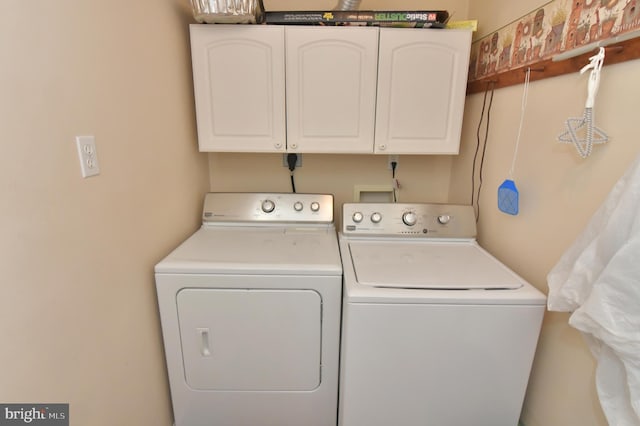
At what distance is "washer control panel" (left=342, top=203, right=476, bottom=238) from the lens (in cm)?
159

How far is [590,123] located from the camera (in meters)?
0.90

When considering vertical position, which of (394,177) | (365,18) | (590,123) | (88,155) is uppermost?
(365,18)

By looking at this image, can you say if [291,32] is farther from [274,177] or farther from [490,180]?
[490,180]

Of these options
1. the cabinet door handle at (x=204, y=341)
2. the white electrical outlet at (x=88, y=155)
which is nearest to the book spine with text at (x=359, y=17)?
the white electrical outlet at (x=88, y=155)

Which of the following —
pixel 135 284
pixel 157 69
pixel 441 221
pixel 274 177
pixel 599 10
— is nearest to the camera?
pixel 599 10

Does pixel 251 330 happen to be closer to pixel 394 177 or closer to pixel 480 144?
pixel 394 177

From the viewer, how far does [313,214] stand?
172 cm

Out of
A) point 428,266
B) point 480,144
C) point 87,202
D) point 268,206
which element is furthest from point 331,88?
point 87,202

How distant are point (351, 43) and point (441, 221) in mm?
985

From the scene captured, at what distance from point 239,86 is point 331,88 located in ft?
1.47

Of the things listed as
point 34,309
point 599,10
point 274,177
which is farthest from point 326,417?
point 599,10

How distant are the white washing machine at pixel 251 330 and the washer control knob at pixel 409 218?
1.30 ft

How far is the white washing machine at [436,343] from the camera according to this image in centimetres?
108
